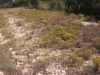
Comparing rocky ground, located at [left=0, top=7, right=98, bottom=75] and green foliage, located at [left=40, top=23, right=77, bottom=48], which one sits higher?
green foliage, located at [left=40, top=23, right=77, bottom=48]

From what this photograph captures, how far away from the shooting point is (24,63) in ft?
30.0

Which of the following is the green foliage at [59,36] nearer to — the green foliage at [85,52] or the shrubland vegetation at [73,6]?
the green foliage at [85,52]

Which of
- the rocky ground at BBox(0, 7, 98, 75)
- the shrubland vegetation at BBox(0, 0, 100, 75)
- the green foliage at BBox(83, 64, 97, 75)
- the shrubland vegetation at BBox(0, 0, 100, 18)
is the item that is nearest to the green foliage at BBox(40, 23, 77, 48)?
the shrubland vegetation at BBox(0, 0, 100, 75)

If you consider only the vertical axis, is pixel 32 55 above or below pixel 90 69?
below

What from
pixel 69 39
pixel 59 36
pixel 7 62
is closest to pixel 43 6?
pixel 59 36

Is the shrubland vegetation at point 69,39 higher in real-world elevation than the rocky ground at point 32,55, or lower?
higher

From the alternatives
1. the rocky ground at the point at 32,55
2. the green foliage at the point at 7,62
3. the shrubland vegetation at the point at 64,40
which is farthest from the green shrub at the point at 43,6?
the green foliage at the point at 7,62

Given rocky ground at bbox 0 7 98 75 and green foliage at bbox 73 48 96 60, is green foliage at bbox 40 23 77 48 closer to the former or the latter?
rocky ground at bbox 0 7 98 75

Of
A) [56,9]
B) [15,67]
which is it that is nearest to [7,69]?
[15,67]

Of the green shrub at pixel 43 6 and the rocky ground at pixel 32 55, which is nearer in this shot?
the rocky ground at pixel 32 55

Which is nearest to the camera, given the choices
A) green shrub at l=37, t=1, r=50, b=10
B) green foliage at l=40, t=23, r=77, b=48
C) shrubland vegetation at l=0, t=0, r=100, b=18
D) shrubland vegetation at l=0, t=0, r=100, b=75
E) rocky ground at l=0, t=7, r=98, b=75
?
rocky ground at l=0, t=7, r=98, b=75

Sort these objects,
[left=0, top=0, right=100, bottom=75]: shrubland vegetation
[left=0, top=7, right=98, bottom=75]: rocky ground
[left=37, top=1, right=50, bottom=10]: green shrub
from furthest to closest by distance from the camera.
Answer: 1. [left=37, top=1, right=50, bottom=10]: green shrub
2. [left=0, top=0, right=100, bottom=75]: shrubland vegetation
3. [left=0, top=7, right=98, bottom=75]: rocky ground

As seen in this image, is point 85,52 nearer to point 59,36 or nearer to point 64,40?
point 64,40

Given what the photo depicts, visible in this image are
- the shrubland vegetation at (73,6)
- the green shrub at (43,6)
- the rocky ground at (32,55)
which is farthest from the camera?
the green shrub at (43,6)
